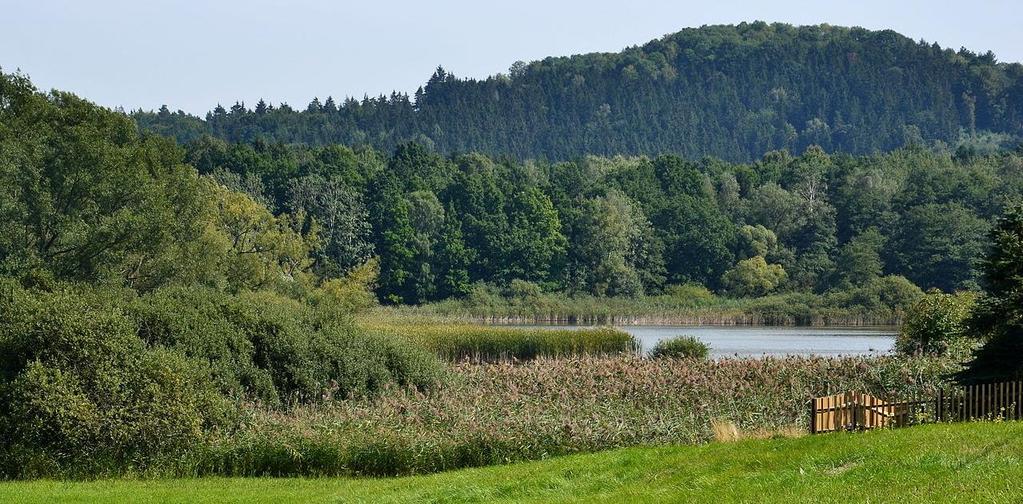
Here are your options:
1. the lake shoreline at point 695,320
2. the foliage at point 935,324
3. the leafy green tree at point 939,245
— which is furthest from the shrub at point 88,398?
the leafy green tree at point 939,245

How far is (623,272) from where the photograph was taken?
361 ft

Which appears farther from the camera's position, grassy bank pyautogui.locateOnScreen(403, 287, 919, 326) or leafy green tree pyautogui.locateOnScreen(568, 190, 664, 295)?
leafy green tree pyautogui.locateOnScreen(568, 190, 664, 295)

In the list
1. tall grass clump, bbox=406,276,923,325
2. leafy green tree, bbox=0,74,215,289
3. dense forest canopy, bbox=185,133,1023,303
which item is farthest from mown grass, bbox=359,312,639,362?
dense forest canopy, bbox=185,133,1023,303

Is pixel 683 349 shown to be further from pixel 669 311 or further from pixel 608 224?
pixel 608 224

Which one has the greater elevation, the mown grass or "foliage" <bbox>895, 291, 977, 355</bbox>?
"foliage" <bbox>895, 291, 977, 355</bbox>

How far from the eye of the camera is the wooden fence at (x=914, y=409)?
21828mm

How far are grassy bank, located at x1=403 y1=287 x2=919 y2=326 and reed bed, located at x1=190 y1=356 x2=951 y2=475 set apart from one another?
53264mm

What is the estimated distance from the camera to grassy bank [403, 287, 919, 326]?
89688 mm

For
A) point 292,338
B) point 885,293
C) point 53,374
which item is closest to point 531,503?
point 53,374

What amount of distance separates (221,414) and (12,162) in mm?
24695

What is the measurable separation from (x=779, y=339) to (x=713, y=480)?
182 ft

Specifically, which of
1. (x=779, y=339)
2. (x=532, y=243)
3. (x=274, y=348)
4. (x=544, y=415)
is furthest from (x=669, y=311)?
(x=544, y=415)

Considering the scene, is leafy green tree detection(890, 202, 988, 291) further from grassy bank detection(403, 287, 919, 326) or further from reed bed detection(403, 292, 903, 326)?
reed bed detection(403, 292, 903, 326)

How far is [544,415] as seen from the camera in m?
25.1
